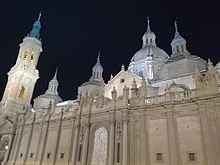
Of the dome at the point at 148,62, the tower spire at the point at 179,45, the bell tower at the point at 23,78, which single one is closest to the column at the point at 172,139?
the tower spire at the point at 179,45

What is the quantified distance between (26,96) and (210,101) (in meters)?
40.4

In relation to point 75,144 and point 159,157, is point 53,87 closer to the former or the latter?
point 75,144

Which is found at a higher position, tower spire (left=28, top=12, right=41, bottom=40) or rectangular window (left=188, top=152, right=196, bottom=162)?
tower spire (left=28, top=12, right=41, bottom=40)

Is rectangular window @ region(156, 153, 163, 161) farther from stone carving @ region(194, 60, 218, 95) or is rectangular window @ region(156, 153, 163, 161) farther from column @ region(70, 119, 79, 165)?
column @ region(70, 119, 79, 165)

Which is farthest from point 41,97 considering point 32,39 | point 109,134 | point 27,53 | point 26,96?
point 109,134

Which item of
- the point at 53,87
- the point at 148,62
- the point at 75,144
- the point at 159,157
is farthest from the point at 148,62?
the point at 159,157

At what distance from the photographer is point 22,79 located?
44656 millimetres

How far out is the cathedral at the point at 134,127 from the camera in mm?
17062

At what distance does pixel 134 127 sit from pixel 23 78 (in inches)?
1364

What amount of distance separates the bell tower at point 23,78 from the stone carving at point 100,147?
970 inches

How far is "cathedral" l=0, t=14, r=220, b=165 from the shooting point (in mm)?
17062

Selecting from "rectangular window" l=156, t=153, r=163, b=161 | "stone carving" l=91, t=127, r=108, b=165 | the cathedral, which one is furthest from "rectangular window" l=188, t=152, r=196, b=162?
"stone carving" l=91, t=127, r=108, b=165

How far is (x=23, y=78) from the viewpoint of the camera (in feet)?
147

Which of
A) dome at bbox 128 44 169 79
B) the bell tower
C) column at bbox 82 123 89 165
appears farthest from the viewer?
dome at bbox 128 44 169 79
